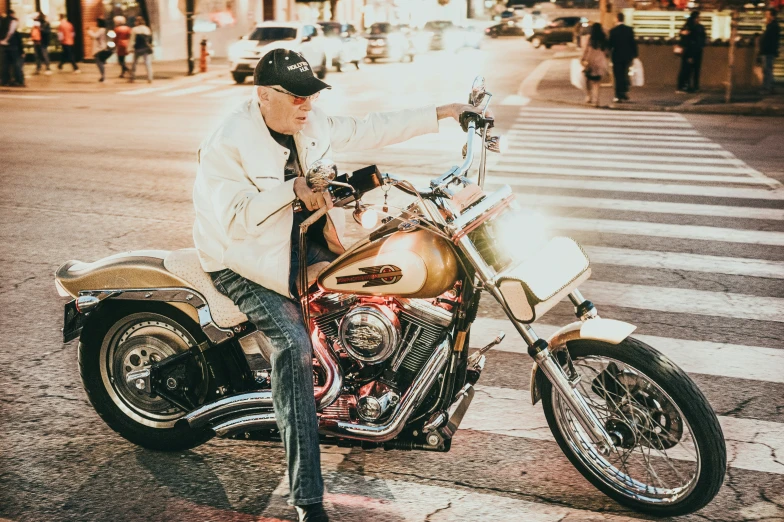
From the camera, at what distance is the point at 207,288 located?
12.8 ft

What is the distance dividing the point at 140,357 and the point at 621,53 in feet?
60.5

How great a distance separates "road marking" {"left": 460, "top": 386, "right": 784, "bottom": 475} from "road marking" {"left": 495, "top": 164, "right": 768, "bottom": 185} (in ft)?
23.1

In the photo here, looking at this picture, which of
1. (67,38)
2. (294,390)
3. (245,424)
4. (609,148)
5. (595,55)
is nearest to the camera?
(294,390)

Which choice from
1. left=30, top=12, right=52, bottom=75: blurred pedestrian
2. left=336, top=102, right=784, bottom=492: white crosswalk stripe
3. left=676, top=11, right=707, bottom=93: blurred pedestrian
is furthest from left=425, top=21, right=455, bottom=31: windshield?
left=336, top=102, right=784, bottom=492: white crosswalk stripe

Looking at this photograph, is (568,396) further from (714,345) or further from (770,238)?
(770,238)

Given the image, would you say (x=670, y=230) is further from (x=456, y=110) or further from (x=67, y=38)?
(x=67, y=38)

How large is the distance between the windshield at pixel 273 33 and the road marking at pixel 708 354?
Answer: 2366 cm

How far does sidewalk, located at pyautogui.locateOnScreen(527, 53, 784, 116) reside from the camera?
64.0 feet

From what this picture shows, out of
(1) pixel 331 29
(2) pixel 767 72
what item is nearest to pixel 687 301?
(2) pixel 767 72

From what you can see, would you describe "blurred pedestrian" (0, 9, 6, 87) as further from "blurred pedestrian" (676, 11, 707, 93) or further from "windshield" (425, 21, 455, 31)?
"windshield" (425, 21, 455, 31)

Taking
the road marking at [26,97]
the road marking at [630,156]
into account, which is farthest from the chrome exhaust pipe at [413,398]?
the road marking at [26,97]

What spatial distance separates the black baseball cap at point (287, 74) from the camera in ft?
11.5

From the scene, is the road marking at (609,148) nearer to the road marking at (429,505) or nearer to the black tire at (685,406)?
the road marking at (429,505)

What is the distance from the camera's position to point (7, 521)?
362 cm
